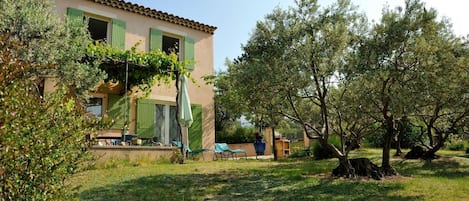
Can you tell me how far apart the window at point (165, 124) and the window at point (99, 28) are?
3.43 m

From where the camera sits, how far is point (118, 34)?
14242mm

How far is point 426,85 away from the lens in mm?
8297

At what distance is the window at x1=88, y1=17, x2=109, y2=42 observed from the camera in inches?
559

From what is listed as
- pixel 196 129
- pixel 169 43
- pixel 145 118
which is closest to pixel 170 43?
pixel 169 43

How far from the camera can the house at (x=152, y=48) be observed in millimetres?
13742

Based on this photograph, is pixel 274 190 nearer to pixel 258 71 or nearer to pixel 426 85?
pixel 258 71

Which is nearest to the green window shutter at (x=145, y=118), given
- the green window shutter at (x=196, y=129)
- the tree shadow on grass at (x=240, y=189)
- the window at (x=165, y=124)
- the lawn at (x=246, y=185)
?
the window at (x=165, y=124)

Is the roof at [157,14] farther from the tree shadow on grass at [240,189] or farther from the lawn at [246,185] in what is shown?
the tree shadow on grass at [240,189]

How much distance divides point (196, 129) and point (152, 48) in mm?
3870

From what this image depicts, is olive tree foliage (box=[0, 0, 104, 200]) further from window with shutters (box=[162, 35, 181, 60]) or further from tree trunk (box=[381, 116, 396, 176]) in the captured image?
window with shutters (box=[162, 35, 181, 60])

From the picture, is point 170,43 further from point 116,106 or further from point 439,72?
point 439,72

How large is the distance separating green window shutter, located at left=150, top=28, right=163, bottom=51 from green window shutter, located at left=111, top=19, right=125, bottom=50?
4.02 feet

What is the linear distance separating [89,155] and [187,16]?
530 inches

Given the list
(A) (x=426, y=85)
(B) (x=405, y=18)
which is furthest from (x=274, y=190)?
(B) (x=405, y=18)
